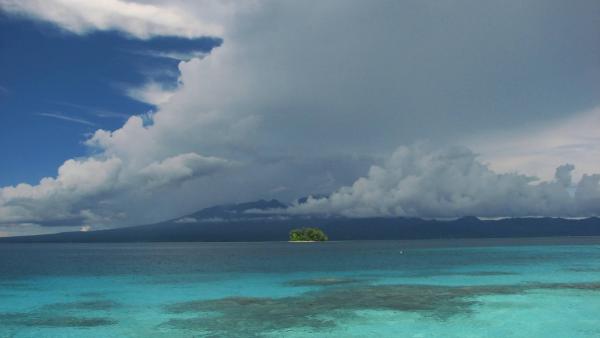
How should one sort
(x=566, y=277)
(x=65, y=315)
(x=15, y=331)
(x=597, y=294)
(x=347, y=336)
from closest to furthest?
(x=347, y=336) → (x=15, y=331) → (x=65, y=315) → (x=597, y=294) → (x=566, y=277)

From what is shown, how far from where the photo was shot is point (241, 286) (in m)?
51.5

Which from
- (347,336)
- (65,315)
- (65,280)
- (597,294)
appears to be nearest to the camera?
(347,336)

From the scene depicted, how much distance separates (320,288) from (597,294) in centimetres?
2462

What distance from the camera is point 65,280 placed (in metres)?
63.6

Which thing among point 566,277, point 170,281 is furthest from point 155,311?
point 566,277

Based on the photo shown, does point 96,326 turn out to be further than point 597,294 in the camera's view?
No

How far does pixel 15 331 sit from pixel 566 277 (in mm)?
54500

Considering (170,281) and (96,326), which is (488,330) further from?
(170,281)

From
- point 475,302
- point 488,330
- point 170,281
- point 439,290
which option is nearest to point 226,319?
point 488,330

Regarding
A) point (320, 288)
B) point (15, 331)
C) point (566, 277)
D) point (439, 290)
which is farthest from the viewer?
point (566, 277)

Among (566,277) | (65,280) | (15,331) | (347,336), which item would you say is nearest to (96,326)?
(15,331)

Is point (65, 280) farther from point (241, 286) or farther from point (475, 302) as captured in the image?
point (475, 302)

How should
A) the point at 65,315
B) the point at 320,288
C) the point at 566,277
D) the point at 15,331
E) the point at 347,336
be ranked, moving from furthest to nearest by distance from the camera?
the point at 566,277 < the point at 320,288 < the point at 65,315 < the point at 15,331 < the point at 347,336

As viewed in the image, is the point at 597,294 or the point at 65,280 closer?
the point at 597,294
